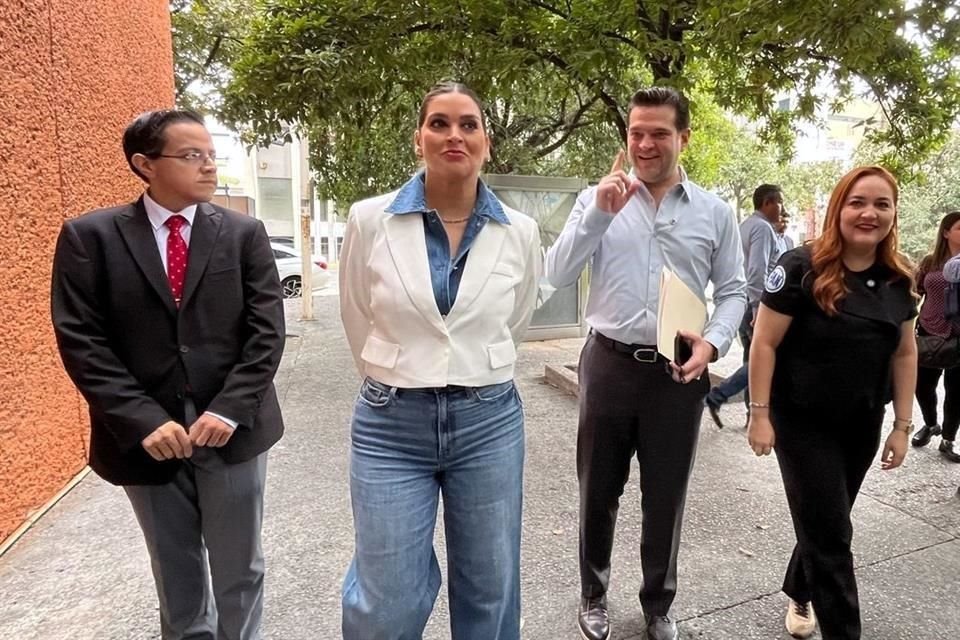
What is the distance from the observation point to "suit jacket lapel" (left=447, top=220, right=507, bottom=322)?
181 centimetres

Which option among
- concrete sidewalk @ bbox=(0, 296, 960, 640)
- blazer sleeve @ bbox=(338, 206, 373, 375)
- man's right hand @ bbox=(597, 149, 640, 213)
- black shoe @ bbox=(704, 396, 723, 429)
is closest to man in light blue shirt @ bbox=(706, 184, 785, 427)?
black shoe @ bbox=(704, 396, 723, 429)

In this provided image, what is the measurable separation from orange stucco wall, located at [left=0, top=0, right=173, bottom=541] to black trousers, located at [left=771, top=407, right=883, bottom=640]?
3699 millimetres

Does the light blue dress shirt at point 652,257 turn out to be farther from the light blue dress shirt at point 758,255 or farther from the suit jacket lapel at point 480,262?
the light blue dress shirt at point 758,255

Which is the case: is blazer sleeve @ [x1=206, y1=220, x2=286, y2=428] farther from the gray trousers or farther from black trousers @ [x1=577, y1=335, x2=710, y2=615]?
black trousers @ [x1=577, y1=335, x2=710, y2=615]

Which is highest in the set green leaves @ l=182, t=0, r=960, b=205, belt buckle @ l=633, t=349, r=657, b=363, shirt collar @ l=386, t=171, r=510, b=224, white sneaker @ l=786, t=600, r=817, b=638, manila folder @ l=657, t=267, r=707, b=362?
green leaves @ l=182, t=0, r=960, b=205

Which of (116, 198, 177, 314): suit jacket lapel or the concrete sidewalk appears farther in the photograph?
the concrete sidewalk

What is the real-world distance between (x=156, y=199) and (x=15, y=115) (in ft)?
6.85

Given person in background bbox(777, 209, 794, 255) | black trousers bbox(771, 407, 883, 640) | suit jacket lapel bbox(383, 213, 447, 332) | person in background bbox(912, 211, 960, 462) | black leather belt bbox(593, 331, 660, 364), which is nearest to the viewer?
suit jacket lapel bbox(383, 213, 447, 332)

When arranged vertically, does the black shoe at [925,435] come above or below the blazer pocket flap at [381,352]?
below

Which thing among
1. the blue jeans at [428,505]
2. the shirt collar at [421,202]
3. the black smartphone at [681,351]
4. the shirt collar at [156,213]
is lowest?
the blue jeans at [428,505]

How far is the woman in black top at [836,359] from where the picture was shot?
2.23 meters

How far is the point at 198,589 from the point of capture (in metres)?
2.11

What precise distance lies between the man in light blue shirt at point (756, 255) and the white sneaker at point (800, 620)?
2655 millimetres

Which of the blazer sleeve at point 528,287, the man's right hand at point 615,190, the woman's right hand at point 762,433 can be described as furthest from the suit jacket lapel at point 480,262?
the woman's right hand at point 762,433
